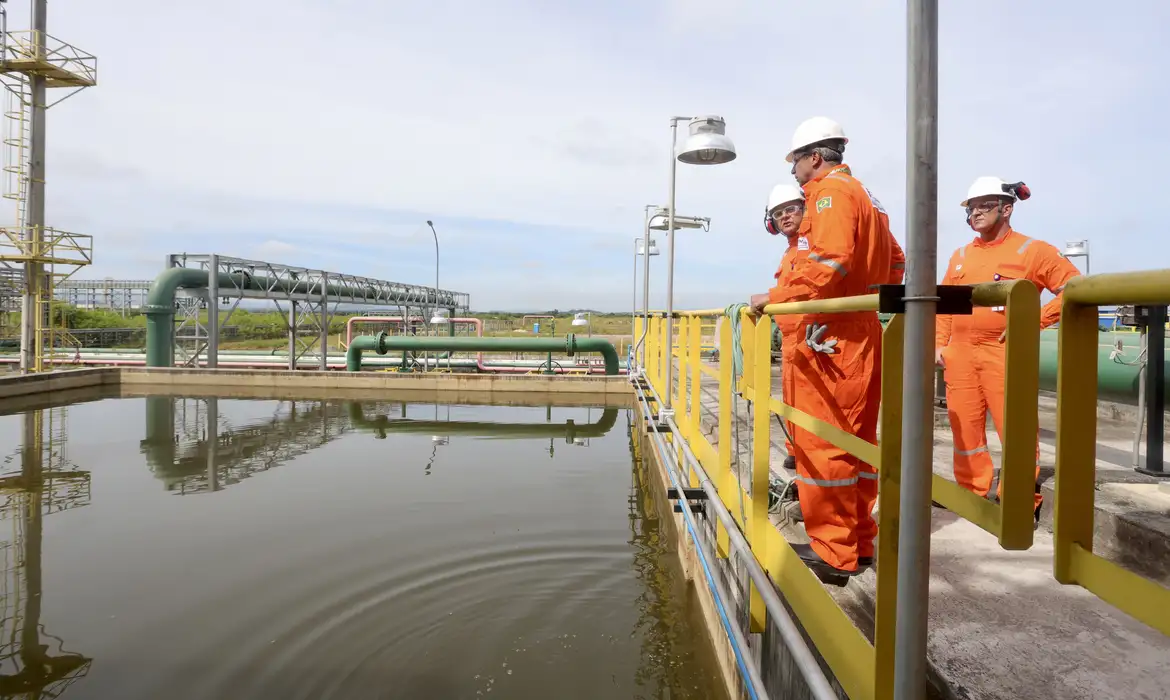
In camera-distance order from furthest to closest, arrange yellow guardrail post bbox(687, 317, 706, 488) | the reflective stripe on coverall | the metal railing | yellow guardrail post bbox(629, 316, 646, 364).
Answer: yellow guardrail post bbox(629, 316, 646, 364) → yellow guardrail post bbox(687, 317, 706, 488) → the reflective stripe on coverall → the metal railing

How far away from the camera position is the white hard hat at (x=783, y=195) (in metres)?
3.15

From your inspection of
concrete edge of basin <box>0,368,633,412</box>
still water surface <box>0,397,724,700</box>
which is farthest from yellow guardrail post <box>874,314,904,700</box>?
concrete edge of basin <box>0,368,633,412</box>

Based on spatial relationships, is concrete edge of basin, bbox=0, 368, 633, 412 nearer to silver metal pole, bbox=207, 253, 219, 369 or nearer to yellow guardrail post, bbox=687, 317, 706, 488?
silver metal pole, bbox=207, 253, 219, 369

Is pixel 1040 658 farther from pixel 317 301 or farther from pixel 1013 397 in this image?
pixel 317 301

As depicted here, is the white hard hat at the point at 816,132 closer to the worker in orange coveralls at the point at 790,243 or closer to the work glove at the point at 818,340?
the worker in orange coveralls at the point at 790,243

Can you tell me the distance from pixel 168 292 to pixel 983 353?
16.8 meters

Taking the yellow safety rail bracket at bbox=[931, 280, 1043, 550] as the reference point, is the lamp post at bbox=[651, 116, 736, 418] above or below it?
above

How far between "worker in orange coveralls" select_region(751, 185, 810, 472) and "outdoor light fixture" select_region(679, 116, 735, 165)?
6.62 ft

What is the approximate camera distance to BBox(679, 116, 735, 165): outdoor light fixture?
5137 mm

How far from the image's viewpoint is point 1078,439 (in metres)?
0.97

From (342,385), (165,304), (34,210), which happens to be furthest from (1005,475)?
(34,210)

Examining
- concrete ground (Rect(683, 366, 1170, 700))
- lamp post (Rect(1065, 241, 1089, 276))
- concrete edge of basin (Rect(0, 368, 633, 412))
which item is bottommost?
concrete edge of basin (Rect(0, 368, 633, 412))

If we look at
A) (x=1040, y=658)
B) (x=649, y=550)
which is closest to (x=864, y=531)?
(x=1040, y=658)

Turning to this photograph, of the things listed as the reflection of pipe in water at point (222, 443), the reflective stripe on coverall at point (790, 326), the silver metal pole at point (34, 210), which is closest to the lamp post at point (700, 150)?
the reflective stripe on coverall at point (790, 326)
